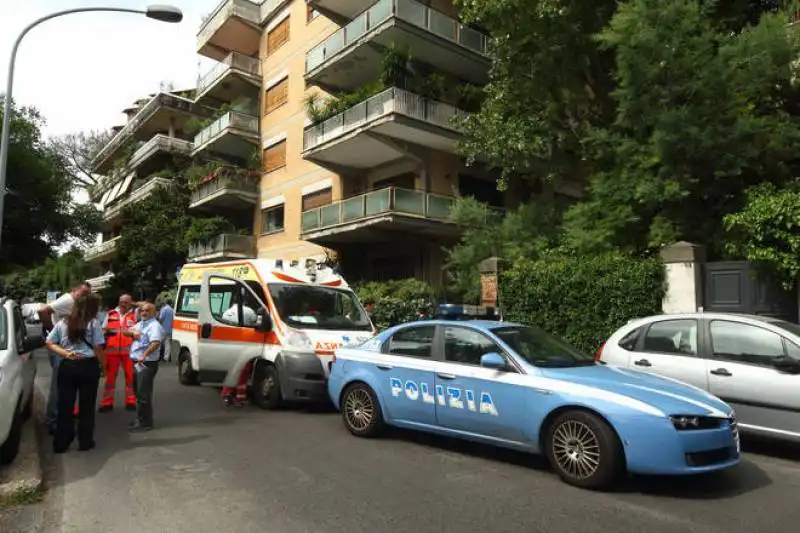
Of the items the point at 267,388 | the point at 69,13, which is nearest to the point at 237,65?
the point at 69,13

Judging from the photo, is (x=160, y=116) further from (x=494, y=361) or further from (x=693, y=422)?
(x=693, y=422)

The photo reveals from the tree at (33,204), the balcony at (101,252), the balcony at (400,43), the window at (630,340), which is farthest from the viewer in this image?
the balcony at (101,252)

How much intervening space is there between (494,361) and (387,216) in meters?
13.8

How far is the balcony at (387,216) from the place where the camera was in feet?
64.2

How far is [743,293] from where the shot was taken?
10.5 metres

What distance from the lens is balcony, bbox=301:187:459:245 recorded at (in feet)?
64.2

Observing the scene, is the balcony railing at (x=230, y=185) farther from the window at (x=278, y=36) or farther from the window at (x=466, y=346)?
the window at (x=466, y=346)

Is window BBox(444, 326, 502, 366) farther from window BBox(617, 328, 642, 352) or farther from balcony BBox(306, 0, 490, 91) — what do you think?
balcony BBox(306, 0, 490, 91)

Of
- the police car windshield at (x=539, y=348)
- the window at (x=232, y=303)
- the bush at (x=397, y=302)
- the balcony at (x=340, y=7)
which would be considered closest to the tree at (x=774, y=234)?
the police car windshield at (x=539, y=348)

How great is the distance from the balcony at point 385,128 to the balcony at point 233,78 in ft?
31.0

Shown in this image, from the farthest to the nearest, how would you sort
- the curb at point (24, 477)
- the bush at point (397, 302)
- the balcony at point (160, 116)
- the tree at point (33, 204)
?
the balcony at point (160, 116) < the tree at point (33, 204) < the bush at point (397, 302) < the curb at point (24, 477)

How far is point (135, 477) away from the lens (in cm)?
557

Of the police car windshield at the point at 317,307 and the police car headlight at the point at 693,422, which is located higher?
the police car windshield at the point at 317,307

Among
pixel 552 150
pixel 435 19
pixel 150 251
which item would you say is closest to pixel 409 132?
pixel 435 19
